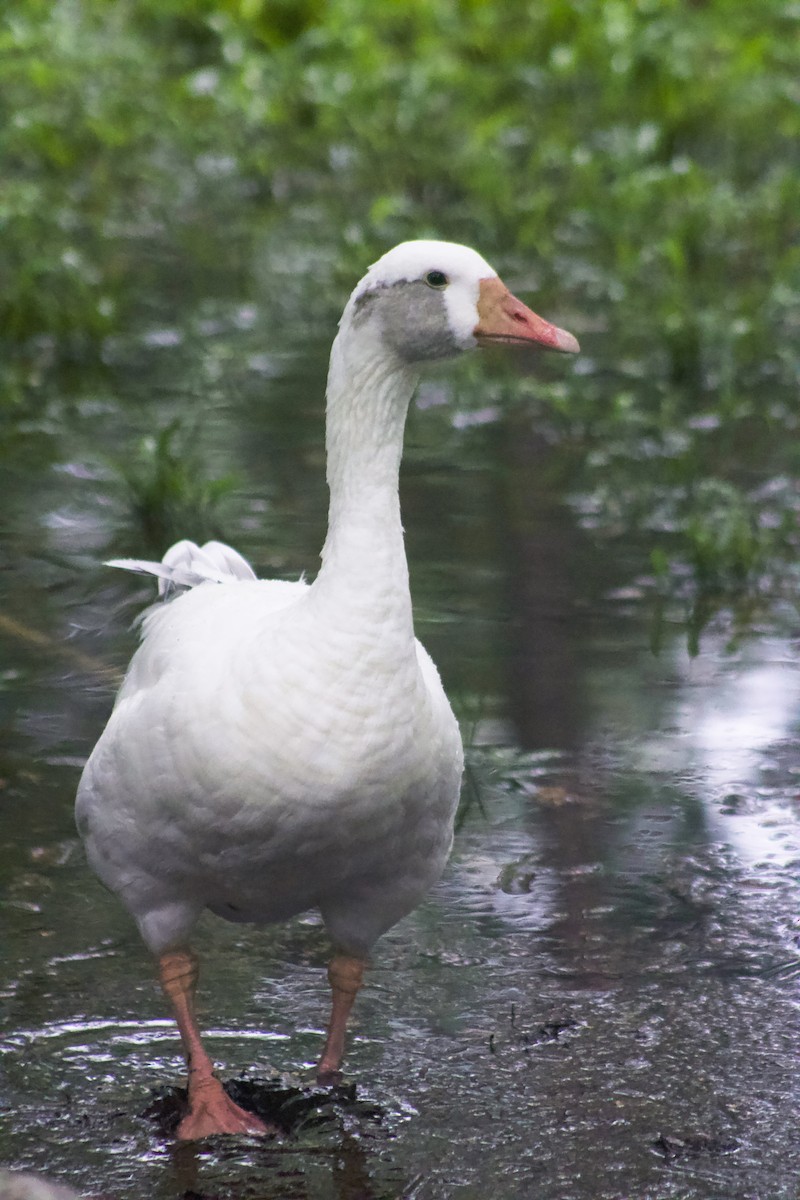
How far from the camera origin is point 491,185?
11961 millimetres

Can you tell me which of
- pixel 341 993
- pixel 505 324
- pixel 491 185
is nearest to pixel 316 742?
pixel 341 993

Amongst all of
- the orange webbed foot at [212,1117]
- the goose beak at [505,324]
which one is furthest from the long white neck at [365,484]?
the orange webbed foot at [212,1117]

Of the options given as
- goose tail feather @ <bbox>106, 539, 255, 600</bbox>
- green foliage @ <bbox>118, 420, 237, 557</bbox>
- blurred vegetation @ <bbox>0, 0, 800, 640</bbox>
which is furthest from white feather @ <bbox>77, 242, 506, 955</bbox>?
blurred vegetation @ <bbox>0, 0, 800, 640</bbox>

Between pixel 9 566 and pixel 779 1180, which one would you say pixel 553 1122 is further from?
pixel 9 566

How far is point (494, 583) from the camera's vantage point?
23.0 feet

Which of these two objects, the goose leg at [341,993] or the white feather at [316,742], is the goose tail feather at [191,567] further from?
the goose leg at [341,993]

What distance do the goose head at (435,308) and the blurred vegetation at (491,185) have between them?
353cm

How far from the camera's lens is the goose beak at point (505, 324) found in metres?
3.80

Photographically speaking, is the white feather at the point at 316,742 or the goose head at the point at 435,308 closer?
the white feather at the point at 316,742

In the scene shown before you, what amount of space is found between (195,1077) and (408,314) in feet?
5.21

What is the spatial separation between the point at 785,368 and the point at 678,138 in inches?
173

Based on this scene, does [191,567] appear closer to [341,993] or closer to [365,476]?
[365,476]

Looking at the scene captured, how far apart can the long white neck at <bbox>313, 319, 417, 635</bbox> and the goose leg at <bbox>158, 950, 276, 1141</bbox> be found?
92 centimetres

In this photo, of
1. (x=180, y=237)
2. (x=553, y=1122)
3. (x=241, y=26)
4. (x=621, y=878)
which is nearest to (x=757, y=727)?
(x=621, y=878)
